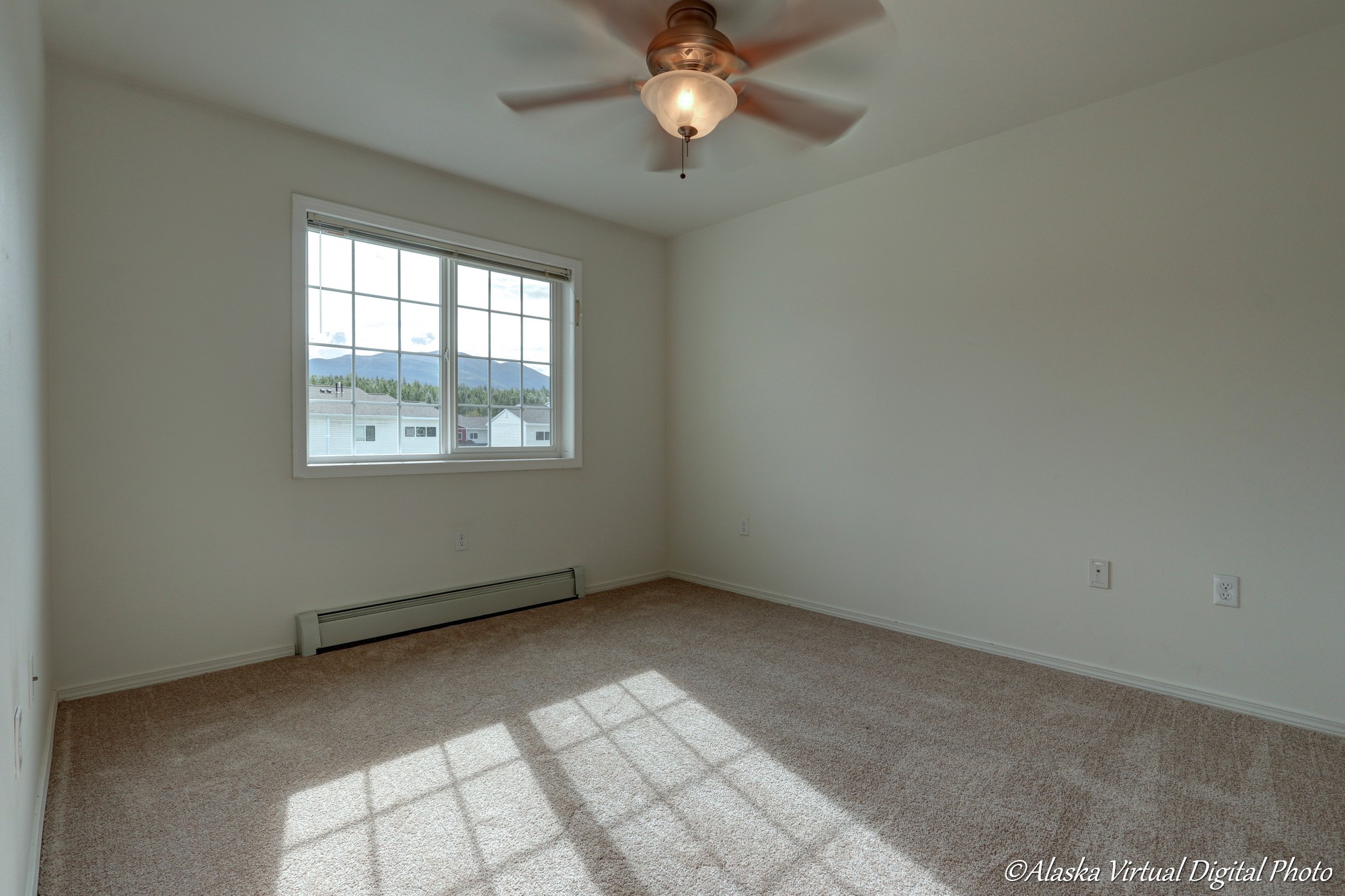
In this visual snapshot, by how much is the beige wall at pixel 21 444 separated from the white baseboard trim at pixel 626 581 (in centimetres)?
260

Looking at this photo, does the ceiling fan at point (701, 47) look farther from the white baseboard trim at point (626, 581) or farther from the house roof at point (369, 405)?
the white baseboard trim at point (626, 581)

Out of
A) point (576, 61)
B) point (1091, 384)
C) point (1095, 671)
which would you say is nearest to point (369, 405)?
point (576, 61)

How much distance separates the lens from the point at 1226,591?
8.15 ft

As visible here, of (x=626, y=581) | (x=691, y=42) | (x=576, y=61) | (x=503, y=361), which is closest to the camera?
(x=691, y=42)

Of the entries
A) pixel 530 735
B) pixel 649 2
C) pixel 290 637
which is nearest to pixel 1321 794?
pixel 530 735

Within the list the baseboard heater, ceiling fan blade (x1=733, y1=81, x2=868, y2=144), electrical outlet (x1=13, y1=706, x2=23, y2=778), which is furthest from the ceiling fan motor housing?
the baseboard heater

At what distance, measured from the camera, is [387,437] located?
3.40 m

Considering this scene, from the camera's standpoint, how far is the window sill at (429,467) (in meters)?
3.09

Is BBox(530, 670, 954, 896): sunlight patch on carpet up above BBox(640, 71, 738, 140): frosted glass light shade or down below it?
below

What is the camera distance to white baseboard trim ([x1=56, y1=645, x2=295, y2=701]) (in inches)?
98.1

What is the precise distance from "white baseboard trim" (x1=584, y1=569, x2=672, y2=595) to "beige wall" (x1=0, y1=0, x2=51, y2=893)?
2.60 m

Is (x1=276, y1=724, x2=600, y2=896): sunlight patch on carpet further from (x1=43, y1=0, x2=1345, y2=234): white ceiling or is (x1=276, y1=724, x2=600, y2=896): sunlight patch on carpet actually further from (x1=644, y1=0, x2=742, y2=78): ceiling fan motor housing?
(x1=43, y1=0, x2=1345, y2=234): white ceiling

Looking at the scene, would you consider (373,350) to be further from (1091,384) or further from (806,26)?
(1091,384)

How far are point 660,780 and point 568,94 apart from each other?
2.52 m
